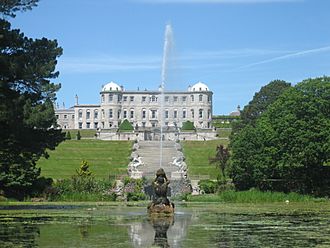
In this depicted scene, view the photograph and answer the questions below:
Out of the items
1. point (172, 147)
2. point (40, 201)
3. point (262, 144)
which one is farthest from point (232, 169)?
point (172, 147)

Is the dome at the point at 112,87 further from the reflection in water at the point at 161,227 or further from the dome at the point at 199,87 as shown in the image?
the reflection in water at the point at 161,227

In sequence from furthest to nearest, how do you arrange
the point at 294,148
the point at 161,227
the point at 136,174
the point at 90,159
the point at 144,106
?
the point at 144,106
the point at 90,159
the point at 136,174
the point at 294,148
the point at 161,227

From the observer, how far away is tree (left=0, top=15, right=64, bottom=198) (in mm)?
26625

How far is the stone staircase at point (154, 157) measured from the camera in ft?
206

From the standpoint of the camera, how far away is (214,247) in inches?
484

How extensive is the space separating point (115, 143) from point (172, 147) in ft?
25.1

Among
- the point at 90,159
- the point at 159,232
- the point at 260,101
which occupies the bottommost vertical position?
the point at 159,232

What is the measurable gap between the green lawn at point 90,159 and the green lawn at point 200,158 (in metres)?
6.54

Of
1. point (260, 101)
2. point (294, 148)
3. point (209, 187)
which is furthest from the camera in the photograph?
point (260, 101)

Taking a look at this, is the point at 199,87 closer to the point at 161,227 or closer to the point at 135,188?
the point at 135,188

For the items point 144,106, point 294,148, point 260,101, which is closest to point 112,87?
point 144,106

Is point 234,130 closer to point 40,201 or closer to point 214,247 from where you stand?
point 40,201

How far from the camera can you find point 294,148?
38062 mm

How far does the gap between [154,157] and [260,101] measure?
15163 mm
